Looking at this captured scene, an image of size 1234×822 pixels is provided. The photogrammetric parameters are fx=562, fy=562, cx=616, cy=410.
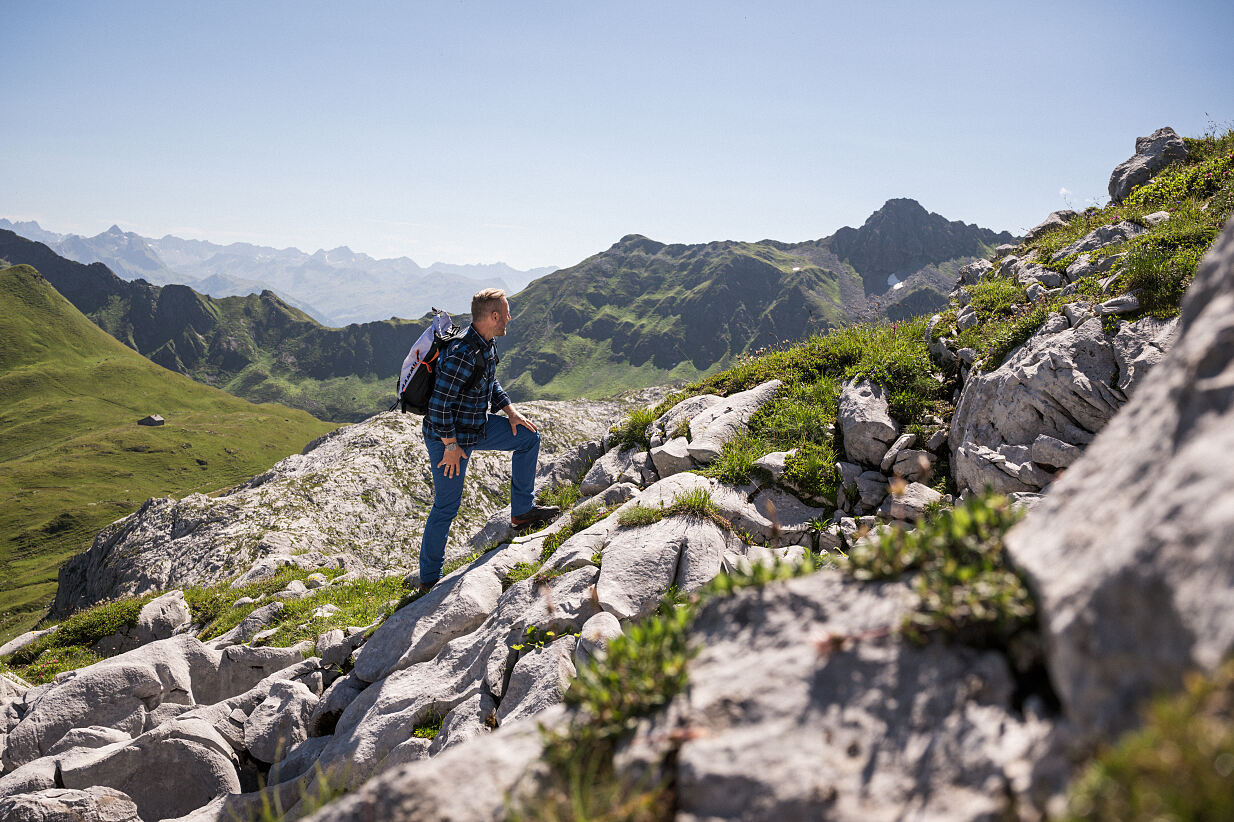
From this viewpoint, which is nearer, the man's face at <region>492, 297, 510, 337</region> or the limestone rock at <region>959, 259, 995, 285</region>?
the man's face at <region>492, 297, 510, 337</region>

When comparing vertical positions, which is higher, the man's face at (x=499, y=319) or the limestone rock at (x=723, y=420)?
the man's face at (x=499, y=319)

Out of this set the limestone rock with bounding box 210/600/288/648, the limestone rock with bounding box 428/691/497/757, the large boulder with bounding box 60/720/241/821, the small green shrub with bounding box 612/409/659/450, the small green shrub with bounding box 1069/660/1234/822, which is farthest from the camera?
the small green shrub with bounding box 612/409/659/450

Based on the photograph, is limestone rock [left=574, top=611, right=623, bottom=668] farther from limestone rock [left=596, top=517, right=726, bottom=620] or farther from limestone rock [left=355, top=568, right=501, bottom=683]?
limestone rock [left=355, top=568, right=501, bottom=683]

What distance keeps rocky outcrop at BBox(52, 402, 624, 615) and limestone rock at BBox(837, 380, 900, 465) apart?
18286 millimetres

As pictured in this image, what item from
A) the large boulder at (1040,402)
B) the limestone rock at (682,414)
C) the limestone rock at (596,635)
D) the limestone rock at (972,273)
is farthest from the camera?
the limestone rock at (972,273)

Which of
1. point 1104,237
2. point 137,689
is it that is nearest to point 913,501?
point 1104,237

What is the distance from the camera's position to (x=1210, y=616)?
2.32 m

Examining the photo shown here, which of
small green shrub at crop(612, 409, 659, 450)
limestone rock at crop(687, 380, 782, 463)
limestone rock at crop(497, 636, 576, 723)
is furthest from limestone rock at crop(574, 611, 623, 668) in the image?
small green shrub at crop(612, 409, 659, 450)

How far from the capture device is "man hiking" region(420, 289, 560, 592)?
11.1 metres

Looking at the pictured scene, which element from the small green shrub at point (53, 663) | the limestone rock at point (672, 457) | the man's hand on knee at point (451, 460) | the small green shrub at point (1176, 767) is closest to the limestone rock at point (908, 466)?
the limestone rock at point (672, 457)

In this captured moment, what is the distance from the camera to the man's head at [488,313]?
11.4 meters

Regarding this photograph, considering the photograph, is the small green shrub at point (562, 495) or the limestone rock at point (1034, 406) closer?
the limestone rock at point (1034, 406)

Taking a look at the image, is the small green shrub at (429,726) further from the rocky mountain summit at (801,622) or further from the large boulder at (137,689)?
the large boulder at (137,689)

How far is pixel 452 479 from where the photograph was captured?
1164cm
